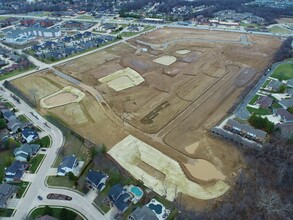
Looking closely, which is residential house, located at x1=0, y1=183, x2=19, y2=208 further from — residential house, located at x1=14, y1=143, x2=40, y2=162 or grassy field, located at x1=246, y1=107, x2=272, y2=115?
grassy field, located at x1=246, y1=107, x2=272, y2=115

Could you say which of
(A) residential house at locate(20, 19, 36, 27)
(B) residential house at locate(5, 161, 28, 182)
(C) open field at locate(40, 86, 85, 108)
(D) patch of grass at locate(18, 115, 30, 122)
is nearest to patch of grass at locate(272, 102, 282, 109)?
(C) open field at locate(40, 86, 85, 108)

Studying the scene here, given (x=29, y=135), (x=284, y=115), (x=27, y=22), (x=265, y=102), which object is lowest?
(x=265, y=102)

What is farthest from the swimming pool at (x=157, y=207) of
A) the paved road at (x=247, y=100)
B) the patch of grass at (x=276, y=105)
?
the patch of grass at (x=276, y=105)

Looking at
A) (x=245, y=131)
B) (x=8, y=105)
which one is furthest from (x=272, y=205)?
(x=8, y=105)

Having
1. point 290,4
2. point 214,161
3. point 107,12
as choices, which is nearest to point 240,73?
point 214,161

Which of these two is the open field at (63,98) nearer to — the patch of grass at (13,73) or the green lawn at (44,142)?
the green lawn at (44,142)

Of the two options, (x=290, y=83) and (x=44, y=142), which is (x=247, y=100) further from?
(x=44, y=142)

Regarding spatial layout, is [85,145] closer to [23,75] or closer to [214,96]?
[214,96]
